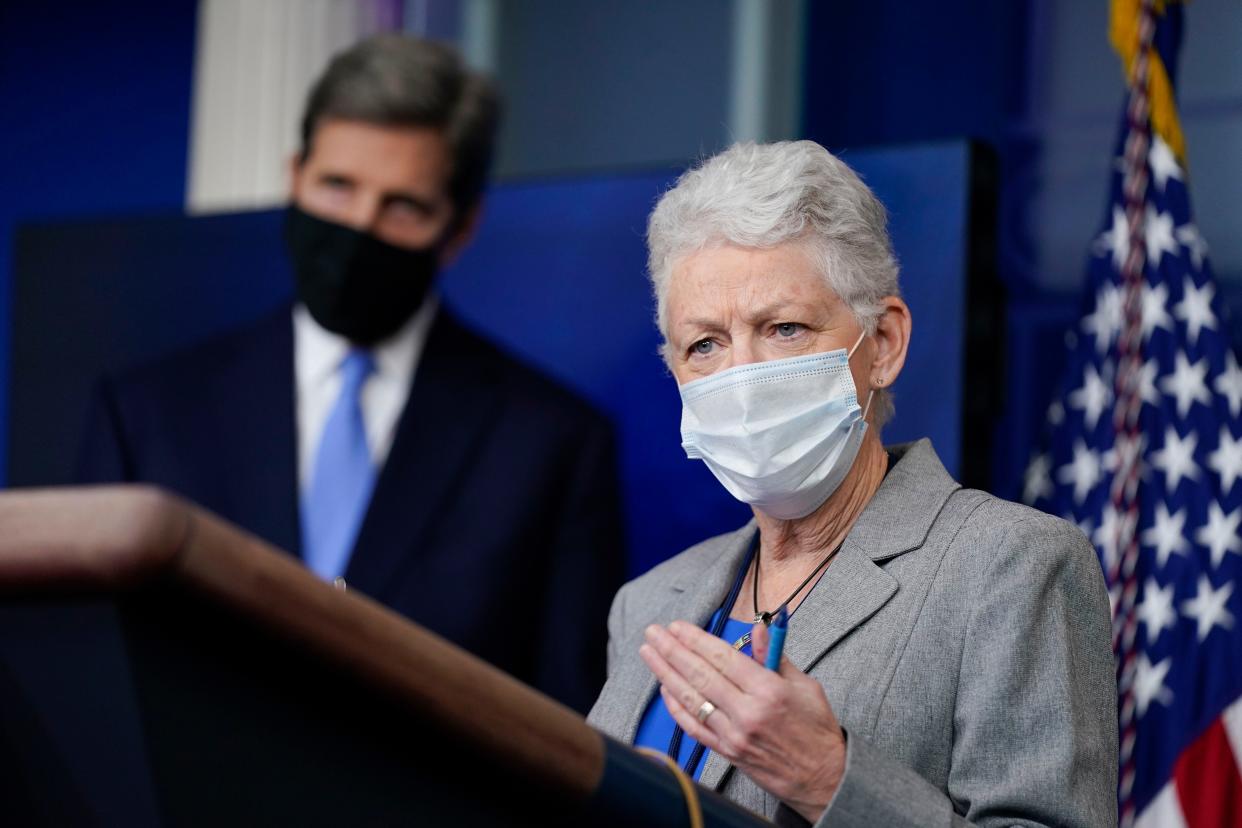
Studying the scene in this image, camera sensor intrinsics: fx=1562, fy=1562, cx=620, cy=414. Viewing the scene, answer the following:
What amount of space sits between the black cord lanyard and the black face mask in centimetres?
171

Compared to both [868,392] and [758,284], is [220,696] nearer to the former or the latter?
[758,284]

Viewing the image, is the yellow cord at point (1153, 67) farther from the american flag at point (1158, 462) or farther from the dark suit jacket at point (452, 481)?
the dark suit jacket at point (452, 481)

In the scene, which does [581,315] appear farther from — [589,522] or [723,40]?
[723,40]

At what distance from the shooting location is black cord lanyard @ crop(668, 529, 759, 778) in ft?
5.40

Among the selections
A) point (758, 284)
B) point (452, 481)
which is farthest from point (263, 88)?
point (758, 284)

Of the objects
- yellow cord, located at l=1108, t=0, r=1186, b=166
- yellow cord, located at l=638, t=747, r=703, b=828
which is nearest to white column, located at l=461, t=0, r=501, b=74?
yellow cord, located at l=1108, t=0, r=1186, b=166

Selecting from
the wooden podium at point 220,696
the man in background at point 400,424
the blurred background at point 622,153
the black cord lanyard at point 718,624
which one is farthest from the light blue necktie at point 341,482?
the wooden podium at point 220,696

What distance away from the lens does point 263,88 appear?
4.74 m

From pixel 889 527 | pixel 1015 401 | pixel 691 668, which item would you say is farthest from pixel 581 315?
pixel 691 668

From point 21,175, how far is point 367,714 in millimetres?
4649

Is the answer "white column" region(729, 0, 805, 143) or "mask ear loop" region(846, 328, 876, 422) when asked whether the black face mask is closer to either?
"white column" region(729, 0, 805, 143)

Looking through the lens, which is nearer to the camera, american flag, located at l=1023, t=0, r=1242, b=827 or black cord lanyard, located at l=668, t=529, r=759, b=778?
black cord lanyard, located at l=668, t=529, r=759, b=778

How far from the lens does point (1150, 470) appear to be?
291 centimetres

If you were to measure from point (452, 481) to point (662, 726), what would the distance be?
1695 mm
